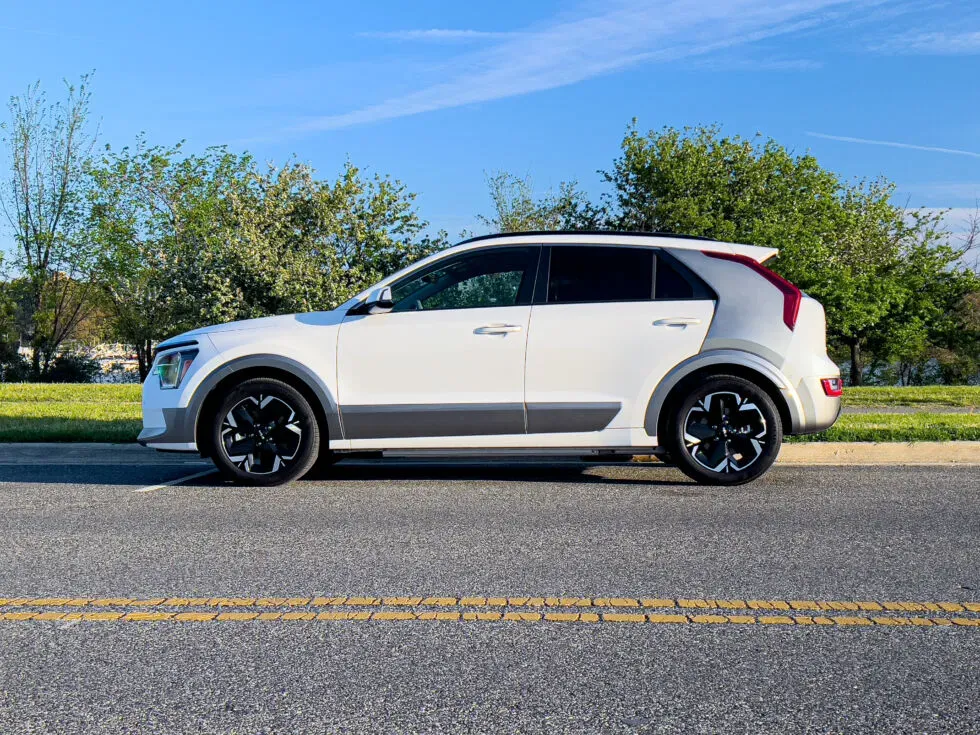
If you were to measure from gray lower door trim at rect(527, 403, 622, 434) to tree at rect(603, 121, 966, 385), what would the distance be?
34602 mm

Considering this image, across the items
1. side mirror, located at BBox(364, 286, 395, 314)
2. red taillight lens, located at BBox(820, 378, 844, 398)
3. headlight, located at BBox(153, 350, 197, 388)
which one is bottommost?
red taillight lens, located at BBox(820, 378, 844, 398)

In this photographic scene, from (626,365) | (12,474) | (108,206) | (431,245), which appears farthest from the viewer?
(108,206)

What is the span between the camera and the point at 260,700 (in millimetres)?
3480

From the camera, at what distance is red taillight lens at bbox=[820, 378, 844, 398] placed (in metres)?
8.10

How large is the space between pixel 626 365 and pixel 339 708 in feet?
16.4

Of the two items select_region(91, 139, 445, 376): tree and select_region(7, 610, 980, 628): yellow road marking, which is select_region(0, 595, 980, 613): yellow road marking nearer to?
select_region(7, 610, 980, 628): yellow road marking

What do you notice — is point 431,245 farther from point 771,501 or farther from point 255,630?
point 255,630

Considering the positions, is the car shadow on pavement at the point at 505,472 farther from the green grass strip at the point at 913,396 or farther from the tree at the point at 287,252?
the tree at the point at 287,252

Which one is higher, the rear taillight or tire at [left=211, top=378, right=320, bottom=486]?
the rear taillight

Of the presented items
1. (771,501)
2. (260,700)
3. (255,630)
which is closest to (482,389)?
(771,501)

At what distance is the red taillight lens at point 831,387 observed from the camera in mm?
8102

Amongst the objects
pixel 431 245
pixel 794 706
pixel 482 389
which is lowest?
pixel 794 706

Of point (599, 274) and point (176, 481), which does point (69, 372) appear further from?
point (599, 274)

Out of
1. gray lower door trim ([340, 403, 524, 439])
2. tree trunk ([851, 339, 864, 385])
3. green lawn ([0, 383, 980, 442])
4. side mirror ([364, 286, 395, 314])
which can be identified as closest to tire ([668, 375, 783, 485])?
gray lower door trim ([340, 403, 524, 439])
